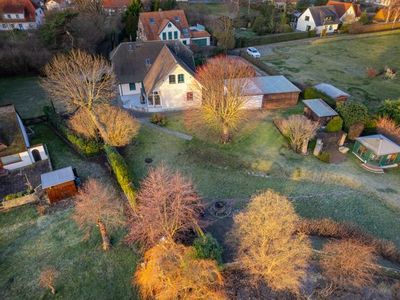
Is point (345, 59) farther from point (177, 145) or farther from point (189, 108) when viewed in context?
point (177, 145)

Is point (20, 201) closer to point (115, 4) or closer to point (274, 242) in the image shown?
point (274, 242)

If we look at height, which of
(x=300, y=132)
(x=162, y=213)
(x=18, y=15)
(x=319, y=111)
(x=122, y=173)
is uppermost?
(x=18, y=15)

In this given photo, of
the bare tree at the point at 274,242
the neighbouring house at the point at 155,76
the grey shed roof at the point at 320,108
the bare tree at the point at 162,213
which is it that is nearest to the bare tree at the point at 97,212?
the bare tree at the point at 162,213

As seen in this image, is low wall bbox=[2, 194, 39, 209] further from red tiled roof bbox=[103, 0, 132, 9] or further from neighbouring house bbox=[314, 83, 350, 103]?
red tiled roof bbox=[103, 0, 132, 9]

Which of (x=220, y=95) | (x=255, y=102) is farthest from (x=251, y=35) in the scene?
(x=220, y=95)

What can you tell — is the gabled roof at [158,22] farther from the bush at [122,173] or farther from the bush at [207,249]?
the bush at [207,249]

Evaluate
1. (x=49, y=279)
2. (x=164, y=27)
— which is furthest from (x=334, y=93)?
(x=49, y=279)
